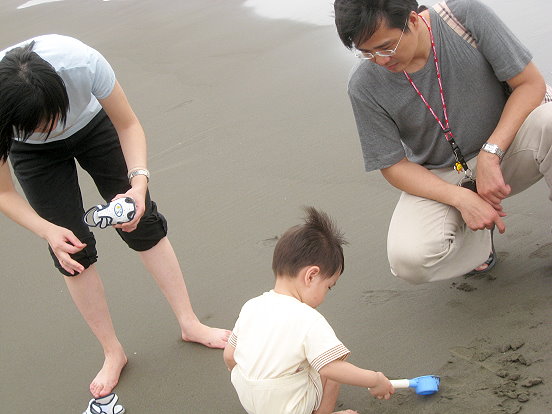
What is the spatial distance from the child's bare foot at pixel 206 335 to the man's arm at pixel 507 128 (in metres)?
1.11

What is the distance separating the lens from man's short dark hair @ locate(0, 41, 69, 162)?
7.50 ft

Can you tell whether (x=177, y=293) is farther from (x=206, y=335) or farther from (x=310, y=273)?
(x=310, y=273)

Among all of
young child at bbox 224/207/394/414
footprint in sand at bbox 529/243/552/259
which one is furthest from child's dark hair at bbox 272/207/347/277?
footprint in sand at bbox 529/243/552/259

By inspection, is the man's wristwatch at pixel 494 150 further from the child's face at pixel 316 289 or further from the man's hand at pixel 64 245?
the man's hand at pixel 64 245

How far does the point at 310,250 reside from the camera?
2387 mm

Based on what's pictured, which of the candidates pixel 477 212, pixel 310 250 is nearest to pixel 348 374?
pixel 310 250

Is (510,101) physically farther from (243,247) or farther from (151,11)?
(151,11)

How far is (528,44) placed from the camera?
188 inches

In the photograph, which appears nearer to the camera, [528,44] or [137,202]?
[137,202]

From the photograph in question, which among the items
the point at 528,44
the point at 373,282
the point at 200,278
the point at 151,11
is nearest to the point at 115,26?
the point at 151,11

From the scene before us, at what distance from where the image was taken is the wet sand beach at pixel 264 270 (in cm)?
269

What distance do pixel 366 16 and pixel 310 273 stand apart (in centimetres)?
84

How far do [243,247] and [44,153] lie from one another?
3.78 ft

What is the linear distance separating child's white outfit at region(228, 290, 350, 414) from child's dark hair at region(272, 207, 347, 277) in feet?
0.31
